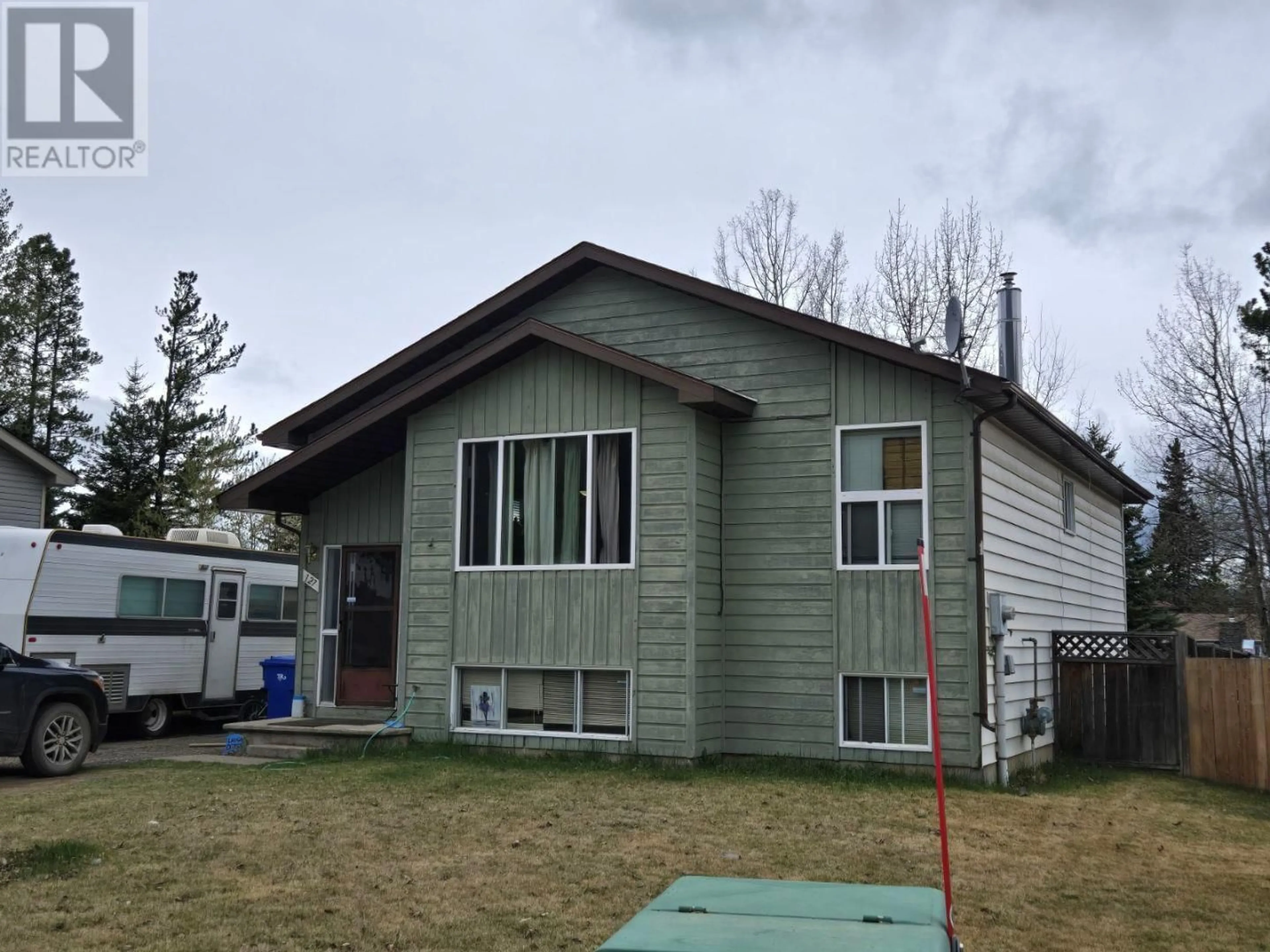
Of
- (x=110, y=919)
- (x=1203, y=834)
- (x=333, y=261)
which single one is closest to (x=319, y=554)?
(x=333, y=261)

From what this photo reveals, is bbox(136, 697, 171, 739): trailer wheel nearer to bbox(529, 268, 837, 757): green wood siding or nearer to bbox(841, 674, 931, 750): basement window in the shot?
bbox(529, 268, 837, 757): green wood siding

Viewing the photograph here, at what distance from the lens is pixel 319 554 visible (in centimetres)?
1588

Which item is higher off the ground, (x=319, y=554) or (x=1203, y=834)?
(x=319, y=554)

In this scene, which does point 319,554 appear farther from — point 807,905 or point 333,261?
point 807,905

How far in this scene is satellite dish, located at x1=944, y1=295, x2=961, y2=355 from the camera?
38.8ft

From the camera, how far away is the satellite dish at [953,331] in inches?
466

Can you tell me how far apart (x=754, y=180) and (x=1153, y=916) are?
84.0 ft

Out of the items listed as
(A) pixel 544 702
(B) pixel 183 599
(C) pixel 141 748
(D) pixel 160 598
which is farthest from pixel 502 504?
(B) pixel 183 599

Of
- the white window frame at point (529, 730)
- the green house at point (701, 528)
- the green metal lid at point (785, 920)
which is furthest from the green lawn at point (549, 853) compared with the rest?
the green metal lid at point (785, 920)

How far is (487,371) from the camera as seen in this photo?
13609 mm

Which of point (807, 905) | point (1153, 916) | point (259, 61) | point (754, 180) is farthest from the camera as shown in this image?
point (754, 180)

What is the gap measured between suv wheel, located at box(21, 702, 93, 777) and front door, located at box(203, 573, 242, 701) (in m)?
6.11

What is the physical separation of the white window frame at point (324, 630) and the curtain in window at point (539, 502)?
358 cm

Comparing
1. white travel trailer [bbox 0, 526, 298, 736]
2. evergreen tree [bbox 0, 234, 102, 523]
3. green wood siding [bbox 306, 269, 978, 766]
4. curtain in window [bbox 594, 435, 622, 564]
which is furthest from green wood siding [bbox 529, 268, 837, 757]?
evergreen tree [bbox 0, 234, 102, 523]
